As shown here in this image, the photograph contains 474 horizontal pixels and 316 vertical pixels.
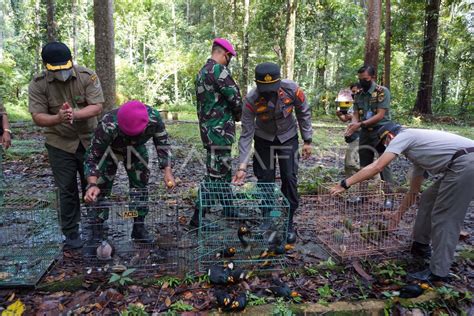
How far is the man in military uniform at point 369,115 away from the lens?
550 centimetres

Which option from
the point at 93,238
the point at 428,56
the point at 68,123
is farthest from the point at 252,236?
the point at 428,56

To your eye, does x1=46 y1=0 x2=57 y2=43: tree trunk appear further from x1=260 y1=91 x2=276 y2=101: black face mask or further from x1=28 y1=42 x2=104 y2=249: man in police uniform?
x1=260 y1=91 x2=276 y2=101: black face mask

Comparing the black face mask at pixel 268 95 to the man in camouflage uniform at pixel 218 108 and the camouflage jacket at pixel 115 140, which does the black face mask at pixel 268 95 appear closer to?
the man in camouflage uniform at pixel 218 108

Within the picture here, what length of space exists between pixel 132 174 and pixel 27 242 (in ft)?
4.58

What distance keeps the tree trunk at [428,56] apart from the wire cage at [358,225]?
14.7 m

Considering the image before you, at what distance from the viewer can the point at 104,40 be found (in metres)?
6.31

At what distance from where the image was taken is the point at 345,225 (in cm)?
438

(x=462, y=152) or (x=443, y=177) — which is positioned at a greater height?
(x=462, y=152)

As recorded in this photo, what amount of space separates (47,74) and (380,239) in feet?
13.0

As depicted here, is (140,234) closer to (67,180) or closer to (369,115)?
(67,180)

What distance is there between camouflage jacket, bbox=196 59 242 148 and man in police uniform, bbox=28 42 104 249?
1.14 metres

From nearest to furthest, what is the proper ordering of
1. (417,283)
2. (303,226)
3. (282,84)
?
1. (417,283)
2. (282,84)
3. (303,226)

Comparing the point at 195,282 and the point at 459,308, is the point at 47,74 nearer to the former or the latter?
the point at 195,282

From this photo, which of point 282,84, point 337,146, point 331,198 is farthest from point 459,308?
point 337,146
